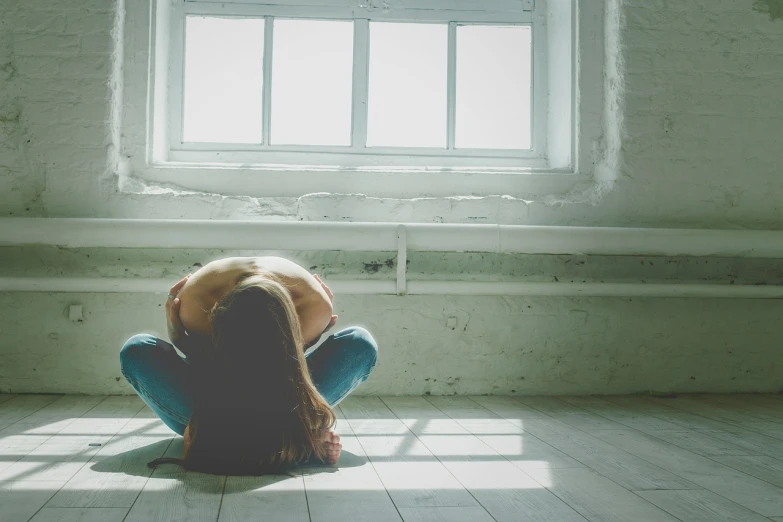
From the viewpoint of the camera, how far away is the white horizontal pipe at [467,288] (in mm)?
2818

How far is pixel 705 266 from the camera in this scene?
322cm

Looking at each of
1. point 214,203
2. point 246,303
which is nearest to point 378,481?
point 246,303

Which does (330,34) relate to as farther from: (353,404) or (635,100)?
(353,404)

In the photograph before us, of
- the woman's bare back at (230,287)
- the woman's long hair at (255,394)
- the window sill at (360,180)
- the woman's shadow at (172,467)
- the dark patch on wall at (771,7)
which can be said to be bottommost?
the woman's shadow at (172,467)

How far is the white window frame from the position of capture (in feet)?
10.2

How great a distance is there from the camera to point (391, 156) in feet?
Answer: 11.1

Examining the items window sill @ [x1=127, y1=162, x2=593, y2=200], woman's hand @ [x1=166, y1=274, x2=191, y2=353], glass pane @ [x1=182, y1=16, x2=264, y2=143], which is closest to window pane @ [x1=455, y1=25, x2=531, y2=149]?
window sill @ [x1=127, y1=162, x2=593, y2=200]

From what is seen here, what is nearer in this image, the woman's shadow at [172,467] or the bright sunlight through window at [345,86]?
the woman's shadow at [172,467]

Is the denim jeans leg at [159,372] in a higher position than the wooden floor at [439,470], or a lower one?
higher

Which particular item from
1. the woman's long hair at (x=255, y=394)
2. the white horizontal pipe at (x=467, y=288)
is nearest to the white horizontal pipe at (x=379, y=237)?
the white horizontal pipe at (x=467, y=288)

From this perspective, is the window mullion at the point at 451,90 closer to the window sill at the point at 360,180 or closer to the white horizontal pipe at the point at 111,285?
the window sill at the point at 360,180

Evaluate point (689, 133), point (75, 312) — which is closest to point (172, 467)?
point (75, 312)

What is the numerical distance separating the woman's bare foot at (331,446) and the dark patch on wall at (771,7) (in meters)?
2.64

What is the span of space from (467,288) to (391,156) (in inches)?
30.5
